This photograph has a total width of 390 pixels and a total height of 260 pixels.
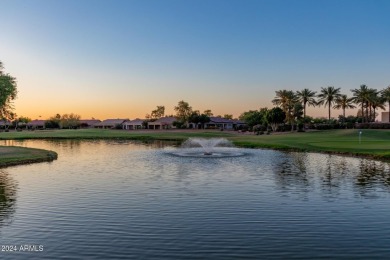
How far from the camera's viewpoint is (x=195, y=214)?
19.3m

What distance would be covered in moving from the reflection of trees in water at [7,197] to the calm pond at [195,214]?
0.07 meters

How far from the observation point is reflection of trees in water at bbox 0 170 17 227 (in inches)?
743

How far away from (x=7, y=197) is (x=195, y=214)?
1232 cm

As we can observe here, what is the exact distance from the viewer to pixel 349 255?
→ 13453 mm

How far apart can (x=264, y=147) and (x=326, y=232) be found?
2040 inches

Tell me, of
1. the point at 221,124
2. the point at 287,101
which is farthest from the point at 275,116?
the point at 221,124

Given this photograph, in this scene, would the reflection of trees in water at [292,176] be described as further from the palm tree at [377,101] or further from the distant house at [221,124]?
the distant house at [221,124]

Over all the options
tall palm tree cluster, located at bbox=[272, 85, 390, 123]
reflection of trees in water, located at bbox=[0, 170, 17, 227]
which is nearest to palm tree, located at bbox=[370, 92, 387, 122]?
tall palm tree cluster, located at bbox=[272, 85, 390, 123]

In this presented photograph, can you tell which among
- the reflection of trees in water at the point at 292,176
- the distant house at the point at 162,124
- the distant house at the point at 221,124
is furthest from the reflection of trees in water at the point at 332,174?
the distant house at the point at 162,124

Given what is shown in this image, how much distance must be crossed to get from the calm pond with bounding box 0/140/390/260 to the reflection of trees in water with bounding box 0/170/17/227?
0.07 metres

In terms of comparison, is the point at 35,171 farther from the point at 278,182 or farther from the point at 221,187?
the point at 278,182

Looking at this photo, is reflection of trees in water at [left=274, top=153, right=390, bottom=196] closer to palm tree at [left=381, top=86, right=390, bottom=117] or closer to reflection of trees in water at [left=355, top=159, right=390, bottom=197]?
reflection of trees in water at [left=355, top=159, right=390, bottom=197]

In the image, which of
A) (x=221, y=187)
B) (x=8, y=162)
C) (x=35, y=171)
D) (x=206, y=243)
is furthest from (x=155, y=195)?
(x=8, y=162)

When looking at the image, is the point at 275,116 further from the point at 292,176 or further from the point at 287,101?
the point at 292,176
